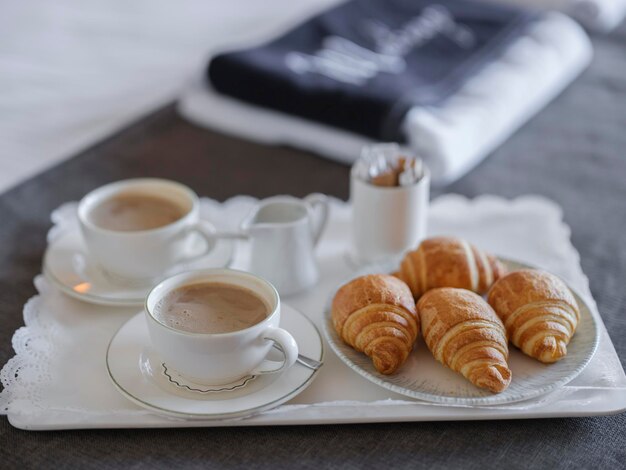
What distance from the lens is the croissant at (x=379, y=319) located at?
754 mm

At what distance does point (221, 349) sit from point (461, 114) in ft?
2.34

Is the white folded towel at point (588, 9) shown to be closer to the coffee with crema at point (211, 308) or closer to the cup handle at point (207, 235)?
the cup handle at point (207, 235)

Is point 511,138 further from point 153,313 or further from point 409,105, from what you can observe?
point 153,313

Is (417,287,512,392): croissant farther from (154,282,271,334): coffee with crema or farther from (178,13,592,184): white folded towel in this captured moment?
(178,13,592,184): white folded towel

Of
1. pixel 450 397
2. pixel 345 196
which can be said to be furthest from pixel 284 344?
pixel 345 196

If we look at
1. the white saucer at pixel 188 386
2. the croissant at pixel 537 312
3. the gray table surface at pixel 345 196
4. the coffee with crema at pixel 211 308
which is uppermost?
the coffee with crema at pixel 211 308

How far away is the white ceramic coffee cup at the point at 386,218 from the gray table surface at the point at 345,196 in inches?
9.4

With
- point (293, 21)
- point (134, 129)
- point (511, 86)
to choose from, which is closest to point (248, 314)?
point (134, 129)

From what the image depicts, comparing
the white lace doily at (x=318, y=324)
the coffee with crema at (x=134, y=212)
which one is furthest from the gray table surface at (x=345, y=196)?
the coffee with crema at (x=134, y=212)

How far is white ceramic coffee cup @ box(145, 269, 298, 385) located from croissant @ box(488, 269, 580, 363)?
0.23 m

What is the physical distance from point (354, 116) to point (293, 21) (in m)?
0.41

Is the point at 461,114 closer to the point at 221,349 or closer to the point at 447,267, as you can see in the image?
the point at 447,267

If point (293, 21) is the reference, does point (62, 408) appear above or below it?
below

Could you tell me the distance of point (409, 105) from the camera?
1.23 m
